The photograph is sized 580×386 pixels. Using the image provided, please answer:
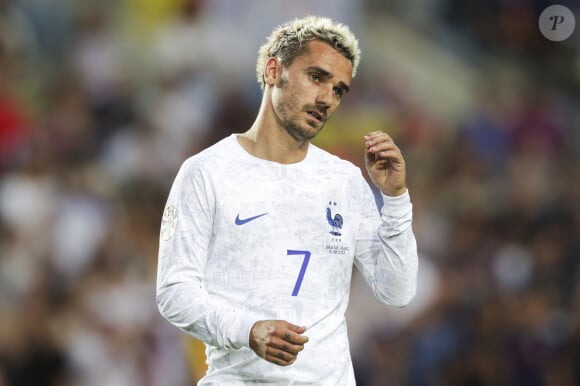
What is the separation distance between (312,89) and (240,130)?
16.3ft

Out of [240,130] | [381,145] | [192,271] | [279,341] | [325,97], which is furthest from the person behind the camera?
[240,130]

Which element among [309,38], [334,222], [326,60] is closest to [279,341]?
[334,222]

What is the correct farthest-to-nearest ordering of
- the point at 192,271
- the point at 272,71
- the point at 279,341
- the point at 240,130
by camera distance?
the point at 240,130 < the point at 272,71 < the point at 192,271 < the point at 279,341

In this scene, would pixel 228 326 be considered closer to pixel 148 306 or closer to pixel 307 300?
pixel 307 300

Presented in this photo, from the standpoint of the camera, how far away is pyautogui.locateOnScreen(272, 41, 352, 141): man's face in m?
4.11

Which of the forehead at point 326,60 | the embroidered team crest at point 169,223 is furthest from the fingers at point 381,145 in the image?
the embroidered team crest at point 169,223

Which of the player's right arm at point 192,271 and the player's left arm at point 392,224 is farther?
the player's left arm at point 392,224

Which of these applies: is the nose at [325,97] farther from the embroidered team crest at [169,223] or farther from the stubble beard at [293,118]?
the embroidered team crest at [169,223]

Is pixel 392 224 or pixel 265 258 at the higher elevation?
pixel 392 224

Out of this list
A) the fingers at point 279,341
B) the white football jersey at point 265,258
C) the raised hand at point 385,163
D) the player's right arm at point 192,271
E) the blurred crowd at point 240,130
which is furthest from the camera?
the blurred crowd at point 240,130

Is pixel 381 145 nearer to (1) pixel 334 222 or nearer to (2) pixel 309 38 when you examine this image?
(1) pixel 334 222

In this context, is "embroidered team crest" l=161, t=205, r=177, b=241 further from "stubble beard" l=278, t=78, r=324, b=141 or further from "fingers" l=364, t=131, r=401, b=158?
"fingers" l=364, t=131, r=401, b=158

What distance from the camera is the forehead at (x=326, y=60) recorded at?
412cm

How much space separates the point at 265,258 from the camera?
3955mm
